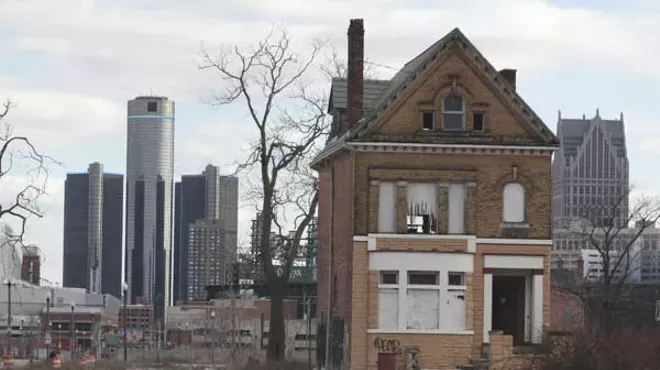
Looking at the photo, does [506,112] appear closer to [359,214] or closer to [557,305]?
[359,214]

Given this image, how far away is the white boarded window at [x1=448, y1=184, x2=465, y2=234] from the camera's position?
186 ft

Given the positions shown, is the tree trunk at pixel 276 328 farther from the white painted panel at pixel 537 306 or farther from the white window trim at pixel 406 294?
the white painted panel at pixel 537 306

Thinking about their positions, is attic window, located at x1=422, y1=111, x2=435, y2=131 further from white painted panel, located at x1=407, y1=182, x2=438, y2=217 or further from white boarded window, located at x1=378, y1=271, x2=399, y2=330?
white boarded window, located at x1=378, y1=271, x2=399, y2=330

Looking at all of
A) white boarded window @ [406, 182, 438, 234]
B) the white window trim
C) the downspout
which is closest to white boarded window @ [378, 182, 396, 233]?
white boarded window @ [406, 182, 438, 234]

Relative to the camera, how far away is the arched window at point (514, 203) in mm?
57375

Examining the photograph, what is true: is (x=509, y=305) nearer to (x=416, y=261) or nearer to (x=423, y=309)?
(x=423, y=309)

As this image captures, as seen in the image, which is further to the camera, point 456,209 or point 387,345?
point 456,209

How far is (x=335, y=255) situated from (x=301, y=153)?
12445 mm

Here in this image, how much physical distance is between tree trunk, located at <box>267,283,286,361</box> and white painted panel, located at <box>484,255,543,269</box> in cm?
1720

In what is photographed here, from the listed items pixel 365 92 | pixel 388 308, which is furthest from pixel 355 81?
pixel 388 308

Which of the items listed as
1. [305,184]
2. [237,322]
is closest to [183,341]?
[237,322]

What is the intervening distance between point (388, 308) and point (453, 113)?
808 centimetres

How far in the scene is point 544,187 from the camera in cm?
5744

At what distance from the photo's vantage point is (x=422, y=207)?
186ft
